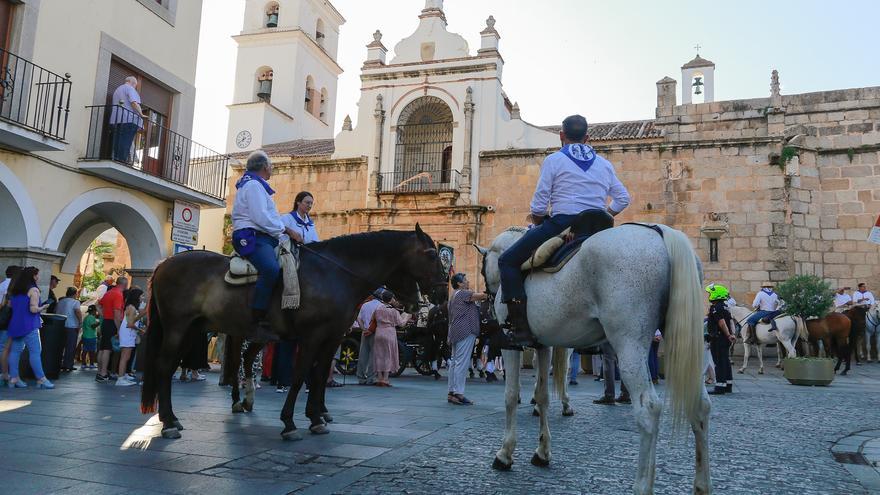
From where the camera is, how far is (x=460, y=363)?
8.96m

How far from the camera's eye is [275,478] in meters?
4.06

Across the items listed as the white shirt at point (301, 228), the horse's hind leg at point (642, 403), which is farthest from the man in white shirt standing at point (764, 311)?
the horse's hind leg at point (642, 403)

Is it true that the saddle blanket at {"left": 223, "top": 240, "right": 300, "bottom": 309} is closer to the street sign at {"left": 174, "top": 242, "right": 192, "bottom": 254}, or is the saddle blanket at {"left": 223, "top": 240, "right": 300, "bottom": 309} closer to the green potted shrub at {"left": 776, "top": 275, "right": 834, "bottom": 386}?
the street sign at {"left": 174, "top": 242, "right": 192, "bottom": 254}

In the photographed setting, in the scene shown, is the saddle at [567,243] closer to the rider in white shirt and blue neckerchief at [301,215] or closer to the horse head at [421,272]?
the horse head at [421,272]

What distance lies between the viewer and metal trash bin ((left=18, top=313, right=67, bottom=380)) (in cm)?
1018

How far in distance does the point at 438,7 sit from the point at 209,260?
22.4m

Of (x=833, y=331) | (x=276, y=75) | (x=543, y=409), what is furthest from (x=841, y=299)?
(x=276, y=75)

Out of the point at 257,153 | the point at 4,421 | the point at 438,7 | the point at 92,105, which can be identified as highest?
the point at 438,7

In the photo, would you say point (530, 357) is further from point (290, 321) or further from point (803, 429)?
point (290, 321)

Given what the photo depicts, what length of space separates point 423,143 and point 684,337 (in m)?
21.6

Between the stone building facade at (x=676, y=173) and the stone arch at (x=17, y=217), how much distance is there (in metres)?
13.4

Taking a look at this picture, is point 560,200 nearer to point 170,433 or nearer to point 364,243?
point 364,243

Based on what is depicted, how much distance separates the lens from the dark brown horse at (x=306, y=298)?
5.64 meters

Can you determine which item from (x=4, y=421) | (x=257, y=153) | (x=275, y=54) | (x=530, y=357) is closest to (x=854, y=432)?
(x=257, y=153)
